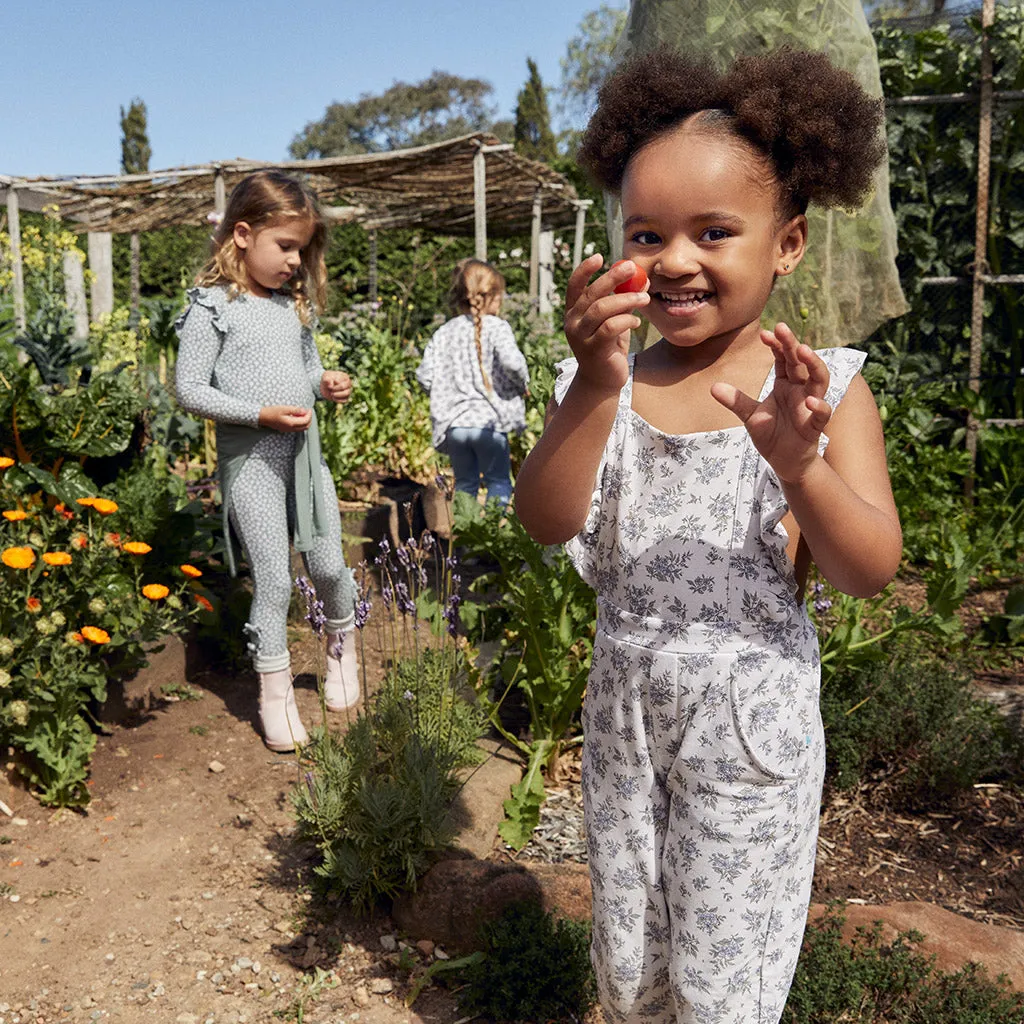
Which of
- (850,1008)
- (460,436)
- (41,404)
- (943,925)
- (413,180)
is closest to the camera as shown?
(850,1008)

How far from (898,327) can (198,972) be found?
5.24 m

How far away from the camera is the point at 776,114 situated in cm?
134

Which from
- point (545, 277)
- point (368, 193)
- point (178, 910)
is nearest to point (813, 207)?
point (178, 910)

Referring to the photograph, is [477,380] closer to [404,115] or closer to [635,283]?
[635,283]

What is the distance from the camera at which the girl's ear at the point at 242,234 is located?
329cm

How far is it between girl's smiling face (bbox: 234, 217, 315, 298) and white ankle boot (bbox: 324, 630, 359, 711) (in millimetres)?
1210

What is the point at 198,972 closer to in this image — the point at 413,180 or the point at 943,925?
the point at 943,925

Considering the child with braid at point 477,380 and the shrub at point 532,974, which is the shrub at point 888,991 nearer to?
the shrub at point 532,974

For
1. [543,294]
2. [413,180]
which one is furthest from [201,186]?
[543,294]

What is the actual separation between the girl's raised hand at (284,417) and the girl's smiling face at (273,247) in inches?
18.5

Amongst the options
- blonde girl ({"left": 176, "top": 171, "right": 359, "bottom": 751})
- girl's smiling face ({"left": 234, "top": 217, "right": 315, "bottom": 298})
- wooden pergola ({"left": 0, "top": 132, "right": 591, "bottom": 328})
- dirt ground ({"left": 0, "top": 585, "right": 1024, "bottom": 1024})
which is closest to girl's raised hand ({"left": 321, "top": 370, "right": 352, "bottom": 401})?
blonde girl ({"left": 176, "top": 171, "right": 359, "bottom": 751})

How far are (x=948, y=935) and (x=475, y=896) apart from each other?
3.28 feet

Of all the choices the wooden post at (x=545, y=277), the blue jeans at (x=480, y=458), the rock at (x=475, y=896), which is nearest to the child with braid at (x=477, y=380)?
the blue jeans at (x=480, y=458)

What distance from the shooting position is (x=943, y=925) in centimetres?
219
